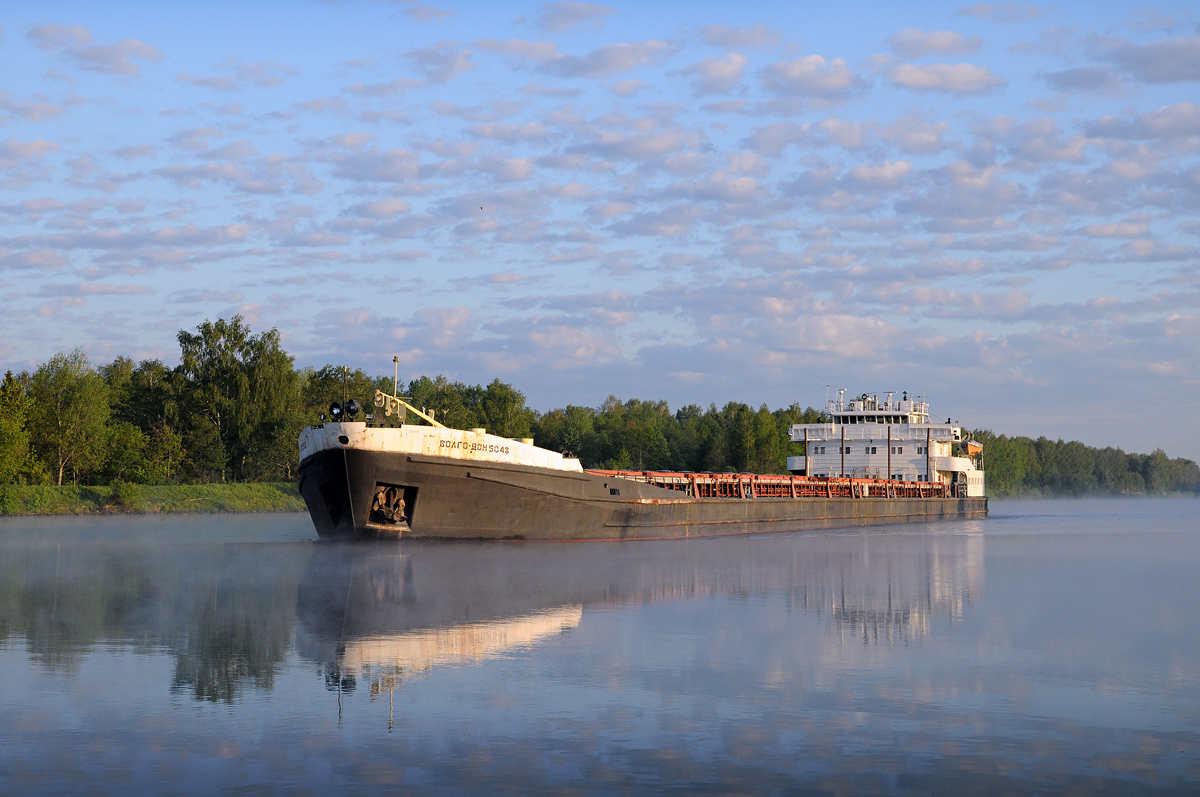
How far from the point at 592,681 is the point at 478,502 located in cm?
2293

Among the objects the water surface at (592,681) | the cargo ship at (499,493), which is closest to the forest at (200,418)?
the cargo ship at (499,493)

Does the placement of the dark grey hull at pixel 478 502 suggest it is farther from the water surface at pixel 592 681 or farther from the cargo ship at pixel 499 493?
the water surface at pixel 592 681

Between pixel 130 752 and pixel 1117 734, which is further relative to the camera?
pixel 1117 734

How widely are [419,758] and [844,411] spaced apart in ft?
206

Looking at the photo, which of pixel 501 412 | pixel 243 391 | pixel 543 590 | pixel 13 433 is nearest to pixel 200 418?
pixel 243 391

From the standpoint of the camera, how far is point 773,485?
5584cm

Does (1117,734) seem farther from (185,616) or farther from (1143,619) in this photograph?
(185,616)

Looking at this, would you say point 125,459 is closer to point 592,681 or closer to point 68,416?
point 68,416

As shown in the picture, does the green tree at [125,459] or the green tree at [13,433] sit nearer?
the green tree at [13,433]

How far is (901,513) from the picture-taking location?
63.0m

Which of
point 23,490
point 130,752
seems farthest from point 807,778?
point 23,490

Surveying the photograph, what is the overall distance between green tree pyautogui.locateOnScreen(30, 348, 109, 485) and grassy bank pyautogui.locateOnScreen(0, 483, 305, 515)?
4.03 m

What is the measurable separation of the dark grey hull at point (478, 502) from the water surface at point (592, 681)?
5.68m

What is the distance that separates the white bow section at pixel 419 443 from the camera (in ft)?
112
